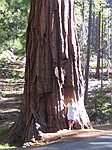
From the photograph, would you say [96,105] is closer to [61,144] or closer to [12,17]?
[12,17]

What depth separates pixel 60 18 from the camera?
40.7ft

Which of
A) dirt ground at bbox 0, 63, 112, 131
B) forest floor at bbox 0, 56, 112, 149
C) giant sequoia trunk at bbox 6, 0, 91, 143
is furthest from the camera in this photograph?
dirt ground at bbox 0, 63, 112, 131

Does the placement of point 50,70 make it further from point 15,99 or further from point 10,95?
point 10,95

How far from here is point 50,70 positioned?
482 inches

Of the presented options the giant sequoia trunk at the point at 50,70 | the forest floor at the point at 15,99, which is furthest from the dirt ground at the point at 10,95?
the giant sequoia trunk at the point at 50,70

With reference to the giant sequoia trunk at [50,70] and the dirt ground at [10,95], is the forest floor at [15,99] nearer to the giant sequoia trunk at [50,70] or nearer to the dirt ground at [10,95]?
the dirt ground at [10,95]

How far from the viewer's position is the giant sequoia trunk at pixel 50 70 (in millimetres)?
12172

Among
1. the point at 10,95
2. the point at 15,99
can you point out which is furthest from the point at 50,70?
the point at 10,95

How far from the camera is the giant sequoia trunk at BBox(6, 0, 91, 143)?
12172 millimetres

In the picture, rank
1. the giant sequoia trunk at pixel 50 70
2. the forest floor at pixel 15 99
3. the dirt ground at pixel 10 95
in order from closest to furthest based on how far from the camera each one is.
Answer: the forest floor at pixel 15 99 < the giant sequoia trunk at pixel 50 70 < the dirt ground at pixel 10 95

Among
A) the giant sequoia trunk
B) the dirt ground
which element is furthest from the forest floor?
the giant sequoia trunk

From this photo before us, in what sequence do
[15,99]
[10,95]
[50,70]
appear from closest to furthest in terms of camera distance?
[50,70]
[15,99]
[10,95]

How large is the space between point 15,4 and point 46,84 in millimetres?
11993

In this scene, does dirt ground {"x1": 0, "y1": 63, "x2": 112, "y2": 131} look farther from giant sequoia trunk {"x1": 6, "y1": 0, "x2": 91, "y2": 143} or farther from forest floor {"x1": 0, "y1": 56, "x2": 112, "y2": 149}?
giant sequoia trunk {"x1": 6, "y1": 0, "x2": 91, "y2": 143}
